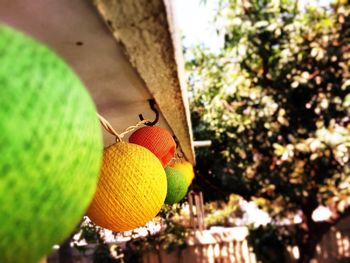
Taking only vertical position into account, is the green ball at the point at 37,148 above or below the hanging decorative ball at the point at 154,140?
below

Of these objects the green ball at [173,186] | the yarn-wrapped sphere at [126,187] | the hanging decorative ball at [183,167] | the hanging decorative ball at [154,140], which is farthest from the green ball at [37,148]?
the hanging decorative ball at [183,167]

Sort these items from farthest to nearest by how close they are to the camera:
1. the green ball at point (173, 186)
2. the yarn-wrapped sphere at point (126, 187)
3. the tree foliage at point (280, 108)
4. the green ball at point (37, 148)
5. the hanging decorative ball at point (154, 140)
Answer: the tree foliage at point (280, 108) → the green ball at point (173, 186) → the hanging decorative ball at point (154, 140) → the yarn-wrapped sphere at point (126, 187) → the green ball at point (37, 148)

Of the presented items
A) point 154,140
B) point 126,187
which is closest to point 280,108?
point 154,140

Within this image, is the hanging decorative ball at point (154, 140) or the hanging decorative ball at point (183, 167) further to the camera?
the hanging decorative ball at point (183, 167)

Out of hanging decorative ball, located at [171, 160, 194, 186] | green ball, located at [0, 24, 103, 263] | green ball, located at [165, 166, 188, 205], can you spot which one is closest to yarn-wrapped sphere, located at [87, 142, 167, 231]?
green ball, located at [0, 24, 103, 263]

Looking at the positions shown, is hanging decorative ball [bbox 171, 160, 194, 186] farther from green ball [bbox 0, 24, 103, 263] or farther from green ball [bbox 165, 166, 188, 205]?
green ball [bbox 0, 24, 103, 263]

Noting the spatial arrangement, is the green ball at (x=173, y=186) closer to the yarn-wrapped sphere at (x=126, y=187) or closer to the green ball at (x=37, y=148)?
the yarn-wrapped sphere at (x=126, y=187)
